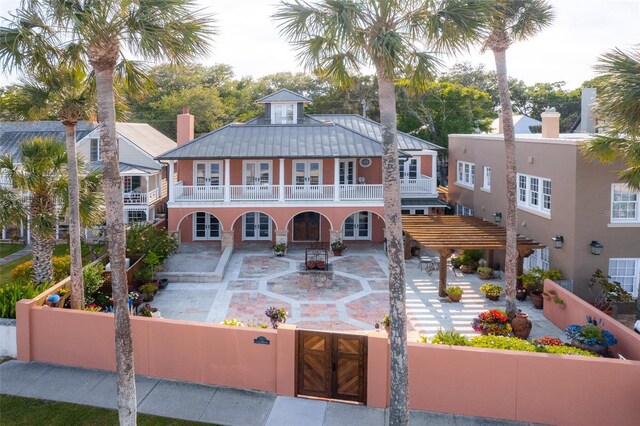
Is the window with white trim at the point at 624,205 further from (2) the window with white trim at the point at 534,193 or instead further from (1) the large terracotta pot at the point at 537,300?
(1) the large terracotta pot at the point at 537,300

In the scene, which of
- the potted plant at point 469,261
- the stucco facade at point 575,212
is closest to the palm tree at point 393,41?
the stucco facade at point 575,212

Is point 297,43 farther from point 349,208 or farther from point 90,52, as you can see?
point 349,208

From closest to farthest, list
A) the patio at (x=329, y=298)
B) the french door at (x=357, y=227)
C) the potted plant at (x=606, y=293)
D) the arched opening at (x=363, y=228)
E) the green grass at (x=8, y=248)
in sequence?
the potted plant at (x=606, y=293) → the patio at (x=329, y=298) → the green grass at (x=8, y=248) → the arched opening at (x=363, y=228) → the french door at (x=357, y=227)

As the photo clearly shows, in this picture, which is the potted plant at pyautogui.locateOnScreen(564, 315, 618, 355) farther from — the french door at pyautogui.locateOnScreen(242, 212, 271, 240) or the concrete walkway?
the concrete walkway

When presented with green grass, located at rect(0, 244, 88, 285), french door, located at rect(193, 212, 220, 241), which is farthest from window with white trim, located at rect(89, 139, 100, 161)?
french door, located at rect(193, 212, 220, 241)

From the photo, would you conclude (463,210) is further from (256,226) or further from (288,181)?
(256,226)

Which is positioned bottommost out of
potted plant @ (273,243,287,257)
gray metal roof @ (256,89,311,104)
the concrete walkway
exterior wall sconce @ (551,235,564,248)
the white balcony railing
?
the concrete walkway

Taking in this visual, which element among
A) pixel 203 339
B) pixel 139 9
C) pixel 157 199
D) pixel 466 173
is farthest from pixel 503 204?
pixel 157 199
